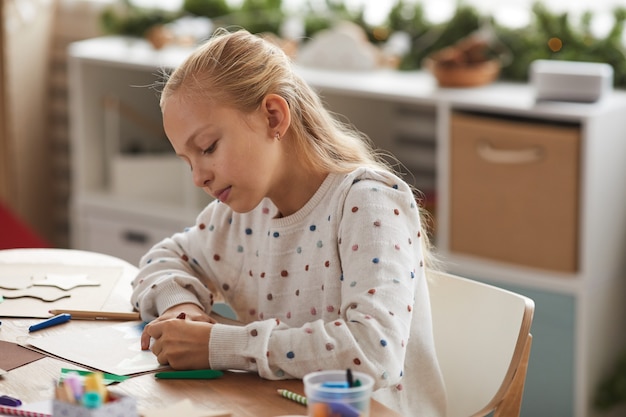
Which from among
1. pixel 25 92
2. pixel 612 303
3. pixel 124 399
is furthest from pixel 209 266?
pixel 25 92

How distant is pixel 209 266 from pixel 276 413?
1.78 ft

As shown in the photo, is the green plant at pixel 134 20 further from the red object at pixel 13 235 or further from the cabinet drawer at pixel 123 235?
the red object at pixel 13 235

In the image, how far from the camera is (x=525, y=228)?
2.66 m

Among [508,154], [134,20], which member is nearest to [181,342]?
[508,154]

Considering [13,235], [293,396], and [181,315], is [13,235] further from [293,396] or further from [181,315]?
[293,396]

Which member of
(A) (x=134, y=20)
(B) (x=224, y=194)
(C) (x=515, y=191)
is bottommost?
(C) (x=515, y=191)

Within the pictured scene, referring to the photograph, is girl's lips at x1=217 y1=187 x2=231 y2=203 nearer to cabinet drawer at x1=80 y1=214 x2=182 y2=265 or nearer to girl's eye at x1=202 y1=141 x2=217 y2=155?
girl's eye at x1=202 y1=141 x2=217 y2=155

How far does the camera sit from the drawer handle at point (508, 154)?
2584 millimetres

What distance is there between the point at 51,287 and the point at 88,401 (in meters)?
0.70

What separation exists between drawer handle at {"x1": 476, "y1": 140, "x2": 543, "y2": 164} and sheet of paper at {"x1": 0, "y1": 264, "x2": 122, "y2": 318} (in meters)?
1.14

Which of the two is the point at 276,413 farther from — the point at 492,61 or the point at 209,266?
the point at 492,61

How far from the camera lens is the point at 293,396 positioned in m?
1.30

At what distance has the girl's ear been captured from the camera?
59.7 inches

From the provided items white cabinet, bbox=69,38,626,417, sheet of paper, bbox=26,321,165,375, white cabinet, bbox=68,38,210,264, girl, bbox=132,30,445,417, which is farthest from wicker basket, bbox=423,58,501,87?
sheet of paper, bbox=26,321,165,375
